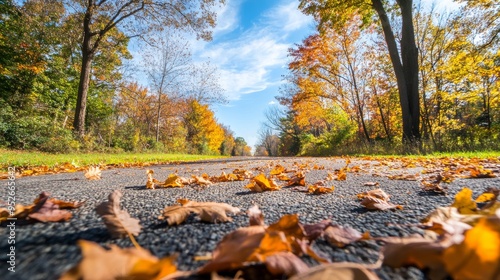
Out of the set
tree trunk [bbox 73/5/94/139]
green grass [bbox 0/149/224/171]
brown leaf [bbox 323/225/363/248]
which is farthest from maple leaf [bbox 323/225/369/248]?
tree trunk [bbox 73/5/94/139]

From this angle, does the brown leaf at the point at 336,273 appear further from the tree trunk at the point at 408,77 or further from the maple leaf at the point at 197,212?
the tree trunk at the point at 408,77

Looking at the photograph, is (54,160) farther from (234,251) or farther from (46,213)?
(234,251)

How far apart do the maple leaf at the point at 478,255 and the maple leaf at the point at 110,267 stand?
0.57m

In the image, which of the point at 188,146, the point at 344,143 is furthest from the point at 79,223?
the point at 188,146

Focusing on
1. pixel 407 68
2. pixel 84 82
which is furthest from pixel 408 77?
pixel 84 82

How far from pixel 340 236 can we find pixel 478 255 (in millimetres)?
357

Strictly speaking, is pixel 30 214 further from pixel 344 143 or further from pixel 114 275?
pixel 344 143

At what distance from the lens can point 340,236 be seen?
779mm

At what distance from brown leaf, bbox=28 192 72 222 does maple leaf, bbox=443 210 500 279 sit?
1.30m

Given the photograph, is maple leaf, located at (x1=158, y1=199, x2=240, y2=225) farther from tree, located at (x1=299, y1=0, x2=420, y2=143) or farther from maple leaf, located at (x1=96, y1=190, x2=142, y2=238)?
tree, located at (x1=299, y1=0, x2=420, y2=143)

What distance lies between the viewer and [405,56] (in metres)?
8.73

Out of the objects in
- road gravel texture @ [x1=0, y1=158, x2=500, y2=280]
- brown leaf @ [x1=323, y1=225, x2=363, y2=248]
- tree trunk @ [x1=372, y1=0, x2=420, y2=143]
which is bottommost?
road gravel texture @ [x1=0, y1=158, x2=500, y2=280]

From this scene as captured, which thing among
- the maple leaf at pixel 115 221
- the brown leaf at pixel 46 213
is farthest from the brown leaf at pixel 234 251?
the brown leaf at pixel 46 213

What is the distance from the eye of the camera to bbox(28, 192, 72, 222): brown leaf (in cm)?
98
